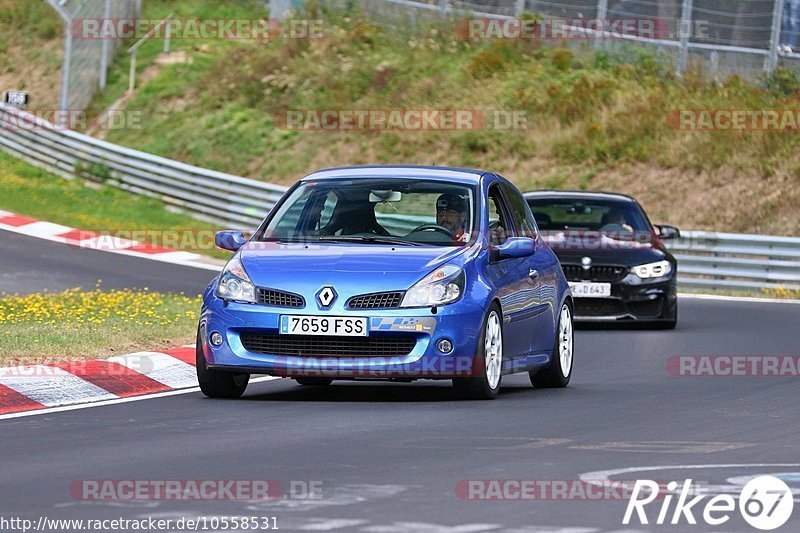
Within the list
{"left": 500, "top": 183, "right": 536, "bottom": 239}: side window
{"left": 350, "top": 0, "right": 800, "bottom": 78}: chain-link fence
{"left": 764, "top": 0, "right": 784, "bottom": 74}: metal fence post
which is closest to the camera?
{"left": 500, "top": 183, "right": 536, "bottom": 239}: side window

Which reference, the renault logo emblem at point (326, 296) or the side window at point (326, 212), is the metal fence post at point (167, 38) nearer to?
the side window at point (326, 212)

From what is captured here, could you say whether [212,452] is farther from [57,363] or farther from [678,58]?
[678,58]

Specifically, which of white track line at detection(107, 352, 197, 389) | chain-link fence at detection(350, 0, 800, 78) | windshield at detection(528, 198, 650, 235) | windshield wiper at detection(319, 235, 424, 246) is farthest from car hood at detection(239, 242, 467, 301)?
chain-link fence at detection(350, 0, 800, 78)

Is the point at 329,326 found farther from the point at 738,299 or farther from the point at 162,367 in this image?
the point at 738,299

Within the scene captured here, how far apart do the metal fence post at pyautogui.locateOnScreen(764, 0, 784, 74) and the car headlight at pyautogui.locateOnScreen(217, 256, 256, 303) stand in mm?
22779

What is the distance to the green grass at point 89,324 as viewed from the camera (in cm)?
1272

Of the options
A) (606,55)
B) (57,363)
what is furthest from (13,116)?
(57,363)

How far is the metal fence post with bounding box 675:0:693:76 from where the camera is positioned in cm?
3406

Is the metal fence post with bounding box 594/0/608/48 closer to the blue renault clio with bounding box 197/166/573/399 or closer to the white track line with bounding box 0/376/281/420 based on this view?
the blue renault clio with bounding box 197/166/573/399

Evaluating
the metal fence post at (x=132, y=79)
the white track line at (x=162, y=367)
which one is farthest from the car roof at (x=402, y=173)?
the metal fence post at (x=132, y=79)

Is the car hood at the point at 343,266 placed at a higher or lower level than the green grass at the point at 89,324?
higher

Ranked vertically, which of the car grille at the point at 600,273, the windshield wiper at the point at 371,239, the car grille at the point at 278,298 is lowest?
the car grille at the point at 600,273

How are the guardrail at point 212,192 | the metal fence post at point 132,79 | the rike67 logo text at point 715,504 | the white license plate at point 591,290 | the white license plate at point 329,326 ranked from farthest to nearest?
1. the metal fence post at point 132,79
2. the guardrail at point 212,192
3. the white license plate at point 591,290
4. the white license plate at point 329,326
5. the rike67 logo text at point 715,504

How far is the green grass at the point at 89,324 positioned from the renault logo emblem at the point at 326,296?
7.82 ft
